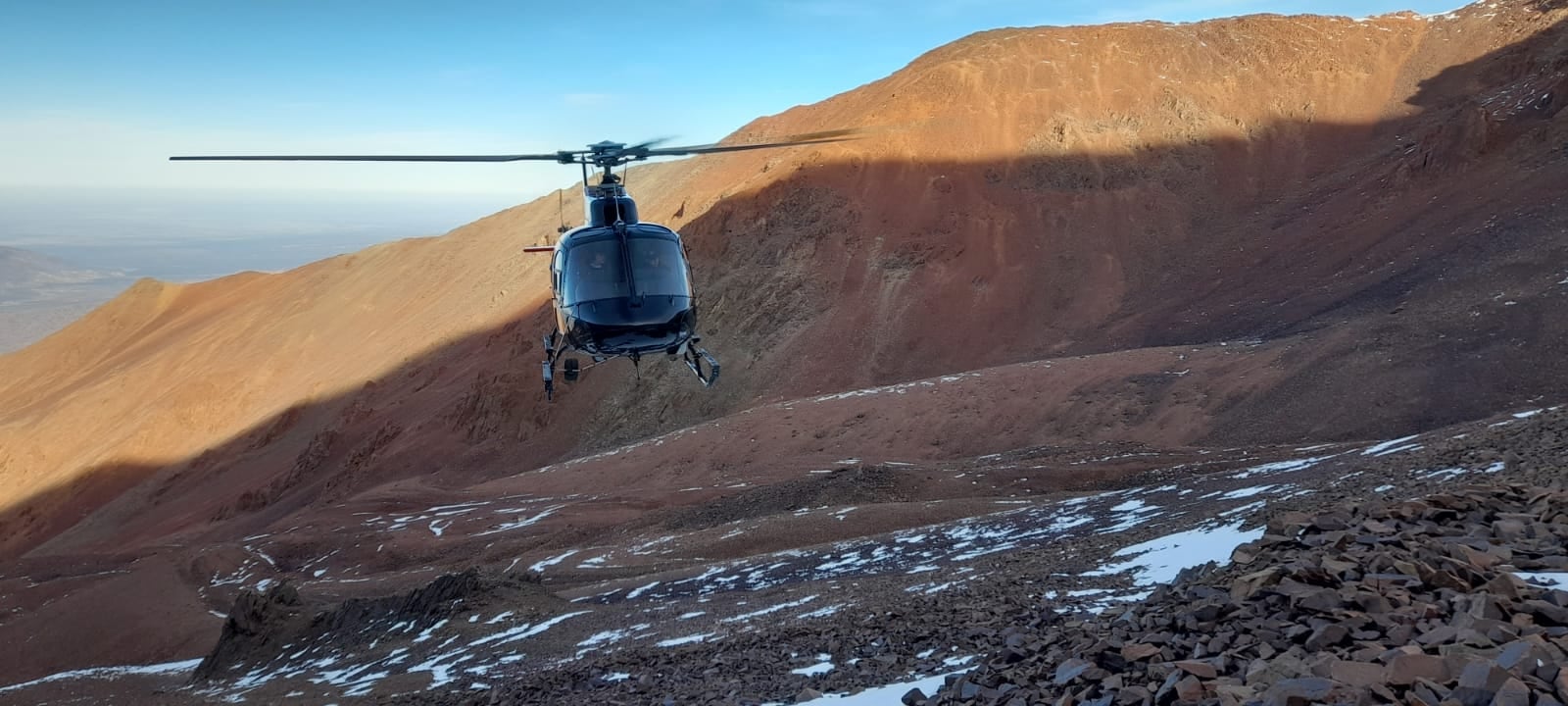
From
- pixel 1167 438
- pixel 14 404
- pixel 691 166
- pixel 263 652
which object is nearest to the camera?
pixel 263 652

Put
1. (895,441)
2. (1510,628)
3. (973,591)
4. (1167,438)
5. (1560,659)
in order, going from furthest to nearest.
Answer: (895,441)
(1167,438)
(973,591)
(1510,628)
(1560,659)

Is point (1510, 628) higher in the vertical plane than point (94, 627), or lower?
higher

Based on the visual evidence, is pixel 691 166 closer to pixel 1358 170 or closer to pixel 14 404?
pixel 1358 170

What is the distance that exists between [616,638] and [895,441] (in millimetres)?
14762

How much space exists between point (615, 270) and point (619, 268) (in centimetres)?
6

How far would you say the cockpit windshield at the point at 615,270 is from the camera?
49.9 feet

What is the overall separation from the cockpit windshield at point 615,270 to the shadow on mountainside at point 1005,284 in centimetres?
1217

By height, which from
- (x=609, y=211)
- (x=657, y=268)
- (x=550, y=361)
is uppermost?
(x=609, y=211)

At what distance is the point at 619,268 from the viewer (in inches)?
599

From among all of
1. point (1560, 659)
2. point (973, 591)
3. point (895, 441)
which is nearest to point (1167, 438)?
point (895, 441)

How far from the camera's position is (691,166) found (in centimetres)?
6438

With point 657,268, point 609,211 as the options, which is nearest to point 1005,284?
point 609,211

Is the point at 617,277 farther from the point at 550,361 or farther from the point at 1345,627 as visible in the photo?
the point at 1345,627

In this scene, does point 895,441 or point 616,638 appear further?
point 895,441
